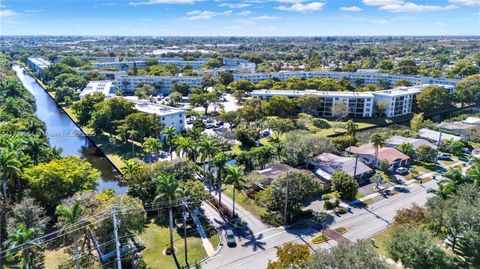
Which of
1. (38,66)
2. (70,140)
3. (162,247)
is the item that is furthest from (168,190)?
(38,66)

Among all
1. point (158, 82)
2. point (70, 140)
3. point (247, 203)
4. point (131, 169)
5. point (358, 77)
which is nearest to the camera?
point (131, 169)

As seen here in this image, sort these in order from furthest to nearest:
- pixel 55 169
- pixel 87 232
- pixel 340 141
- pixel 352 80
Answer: pixel 352 80
pixel 340 141
pixel 55 169
pixel 87 232

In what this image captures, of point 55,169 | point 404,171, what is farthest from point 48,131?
point 404,171

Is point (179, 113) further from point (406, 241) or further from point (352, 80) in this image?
point (352, 80)

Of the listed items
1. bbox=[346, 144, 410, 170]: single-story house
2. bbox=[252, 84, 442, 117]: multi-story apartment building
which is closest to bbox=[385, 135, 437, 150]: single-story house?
bbox=[346, 144, 410, 170]: single-story house

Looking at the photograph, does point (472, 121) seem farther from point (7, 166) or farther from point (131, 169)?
point (7, 166)

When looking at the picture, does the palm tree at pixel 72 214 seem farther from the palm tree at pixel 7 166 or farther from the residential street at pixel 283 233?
the palm tree at pixel 7 166

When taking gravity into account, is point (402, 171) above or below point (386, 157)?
below
